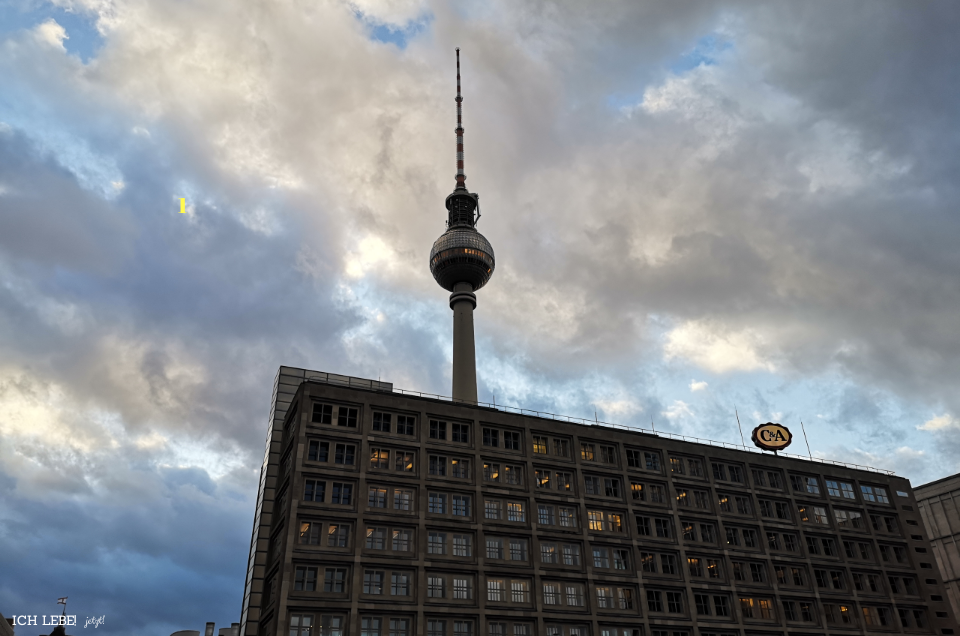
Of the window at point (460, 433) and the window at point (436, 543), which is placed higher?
the window at point (460, 433)

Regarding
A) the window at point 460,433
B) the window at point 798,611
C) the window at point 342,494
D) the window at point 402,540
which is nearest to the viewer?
the window at point 402,540

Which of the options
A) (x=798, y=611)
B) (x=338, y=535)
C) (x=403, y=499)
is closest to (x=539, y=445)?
(x=403, y=499)

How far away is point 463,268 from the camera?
132625 mm

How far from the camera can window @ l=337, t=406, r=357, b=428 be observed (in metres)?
76.8

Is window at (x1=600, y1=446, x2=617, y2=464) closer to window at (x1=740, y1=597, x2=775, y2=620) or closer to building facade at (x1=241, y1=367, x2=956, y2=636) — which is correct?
building facade at (x1=241, y1=367, x2=956, y2=636)

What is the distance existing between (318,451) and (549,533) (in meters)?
26.2

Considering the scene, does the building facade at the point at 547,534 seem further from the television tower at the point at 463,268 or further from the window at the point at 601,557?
the television tower at the point at 463,268

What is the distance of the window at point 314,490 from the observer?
71.5 meters

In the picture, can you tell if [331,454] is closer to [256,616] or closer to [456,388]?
[256,616]

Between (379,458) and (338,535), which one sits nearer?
(338,535)

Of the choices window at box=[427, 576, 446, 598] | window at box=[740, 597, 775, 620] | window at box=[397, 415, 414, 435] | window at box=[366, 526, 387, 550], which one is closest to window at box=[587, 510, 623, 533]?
window at box=[740, 597, 775, 620]

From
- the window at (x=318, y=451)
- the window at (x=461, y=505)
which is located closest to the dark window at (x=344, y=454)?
the window at (x=318, y=451)

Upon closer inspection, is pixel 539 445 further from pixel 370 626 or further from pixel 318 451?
pixel 370 626

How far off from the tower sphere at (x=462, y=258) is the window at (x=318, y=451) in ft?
207
